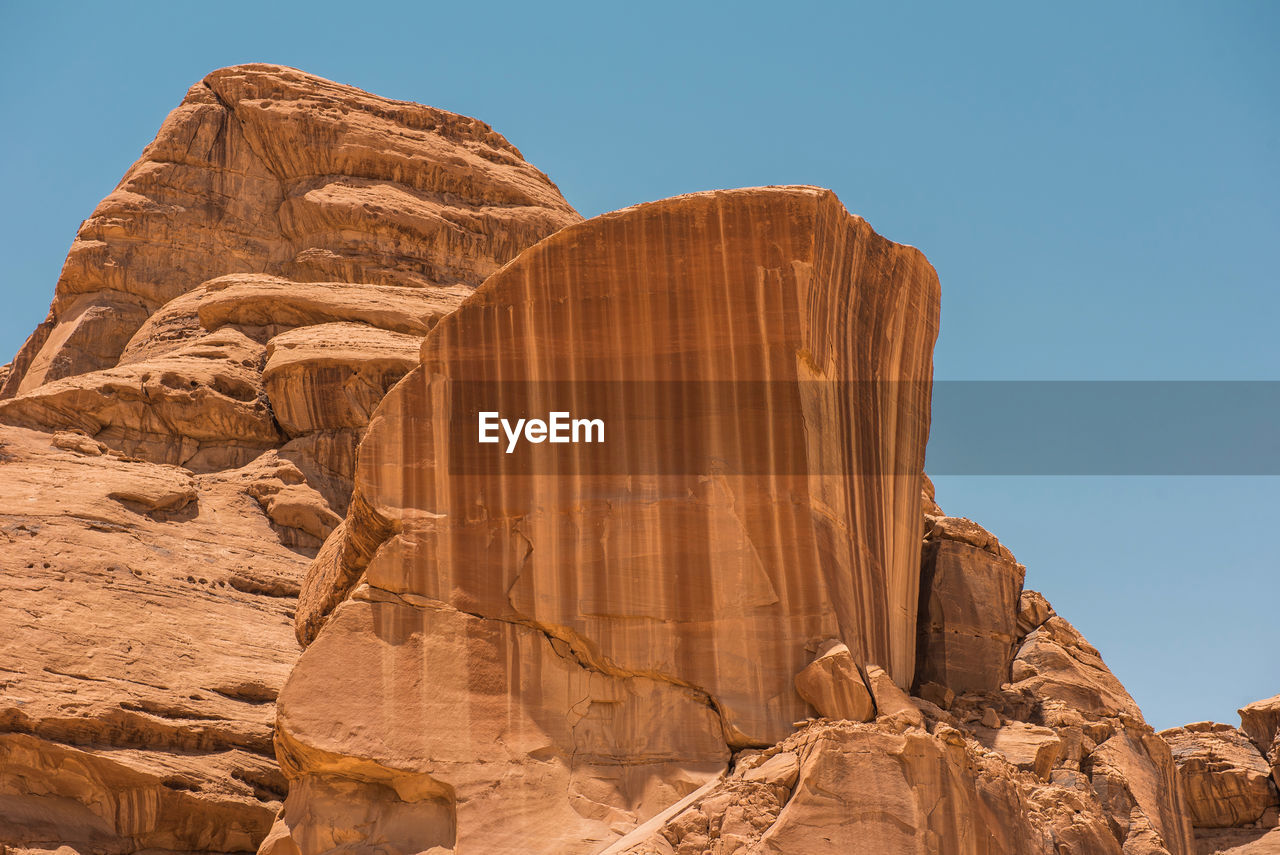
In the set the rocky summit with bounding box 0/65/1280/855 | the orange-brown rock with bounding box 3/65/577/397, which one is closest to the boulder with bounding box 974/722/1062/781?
the rocky summit with bounding box 0/65/1280/855

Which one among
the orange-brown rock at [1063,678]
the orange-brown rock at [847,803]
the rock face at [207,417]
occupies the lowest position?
the orange-brown rock at [847,803]

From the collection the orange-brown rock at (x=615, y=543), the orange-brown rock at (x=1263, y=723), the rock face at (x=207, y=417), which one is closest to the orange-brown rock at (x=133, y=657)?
the rock face at (x=207, y=417)

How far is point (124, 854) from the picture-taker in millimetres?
29062

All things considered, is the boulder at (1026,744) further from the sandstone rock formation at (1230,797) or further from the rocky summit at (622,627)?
the sandstone rock formation at (1230,797)

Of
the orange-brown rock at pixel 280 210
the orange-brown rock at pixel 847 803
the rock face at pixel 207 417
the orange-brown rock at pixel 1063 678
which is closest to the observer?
the orange-brown rock at pixel 847 803

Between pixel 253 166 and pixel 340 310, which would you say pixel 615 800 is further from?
pixel 253 166

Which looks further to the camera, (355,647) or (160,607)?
(160,607)

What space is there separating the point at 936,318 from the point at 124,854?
16952mm

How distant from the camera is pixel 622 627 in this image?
24.5 metres

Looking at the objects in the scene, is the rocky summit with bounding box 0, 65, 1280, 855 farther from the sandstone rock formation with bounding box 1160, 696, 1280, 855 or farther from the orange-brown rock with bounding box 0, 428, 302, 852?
the sandstone rock formation with bounding box 1160, 696, 1280, 855

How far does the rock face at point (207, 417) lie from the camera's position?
29.8 meters

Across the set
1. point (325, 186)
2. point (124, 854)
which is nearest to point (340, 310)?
point (325, 186)

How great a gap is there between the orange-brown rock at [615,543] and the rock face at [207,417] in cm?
642

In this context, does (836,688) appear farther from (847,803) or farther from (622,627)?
(622,627)
